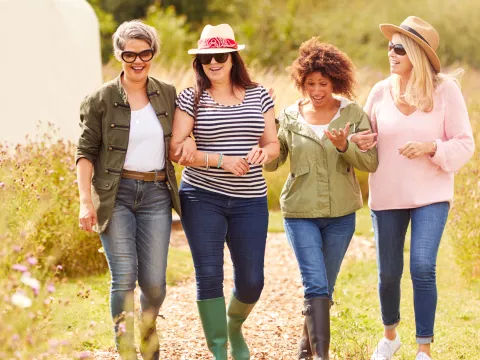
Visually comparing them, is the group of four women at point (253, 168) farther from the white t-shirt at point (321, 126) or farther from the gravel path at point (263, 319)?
the gravel path at point (263, 319)

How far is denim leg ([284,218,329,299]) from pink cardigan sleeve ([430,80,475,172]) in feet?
2.40

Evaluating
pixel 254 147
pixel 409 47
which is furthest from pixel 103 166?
pixel 409 47

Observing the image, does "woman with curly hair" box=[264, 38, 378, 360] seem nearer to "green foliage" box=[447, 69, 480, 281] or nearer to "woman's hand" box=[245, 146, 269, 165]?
"woman's hand" box=[245, 146, 269, 165]

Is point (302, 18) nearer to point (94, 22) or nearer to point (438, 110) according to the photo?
point (94, 22)

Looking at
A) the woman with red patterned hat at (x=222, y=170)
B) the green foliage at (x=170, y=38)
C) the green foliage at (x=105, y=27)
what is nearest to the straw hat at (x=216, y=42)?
the woman with red patterned hat at (x=222, y=170)

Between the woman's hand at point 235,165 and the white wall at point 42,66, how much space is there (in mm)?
5020

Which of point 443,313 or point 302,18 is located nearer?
point 443,313

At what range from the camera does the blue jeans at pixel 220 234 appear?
4.53 m

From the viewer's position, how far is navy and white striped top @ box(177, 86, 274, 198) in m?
4.51

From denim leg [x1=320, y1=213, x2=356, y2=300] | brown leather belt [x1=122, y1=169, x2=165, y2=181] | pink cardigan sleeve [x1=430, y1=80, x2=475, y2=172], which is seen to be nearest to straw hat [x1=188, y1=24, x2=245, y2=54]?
brown leather belt [x1=122, y1=169, x2=165, y2=181]

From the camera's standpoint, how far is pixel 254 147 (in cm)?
451

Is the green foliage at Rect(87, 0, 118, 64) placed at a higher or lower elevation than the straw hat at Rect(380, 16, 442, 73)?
higher

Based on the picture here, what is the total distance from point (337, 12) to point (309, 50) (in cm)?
2743

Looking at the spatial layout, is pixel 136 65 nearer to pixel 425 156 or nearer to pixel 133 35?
pixel 133 35
